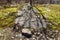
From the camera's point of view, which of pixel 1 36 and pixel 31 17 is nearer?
pixel 1 36

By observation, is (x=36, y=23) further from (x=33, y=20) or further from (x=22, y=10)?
(x=22, y=10)

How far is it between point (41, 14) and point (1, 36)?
167 centimetres

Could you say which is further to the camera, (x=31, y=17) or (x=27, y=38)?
(x=31, y=17)

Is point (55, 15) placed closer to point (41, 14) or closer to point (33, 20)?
point (41, 14)

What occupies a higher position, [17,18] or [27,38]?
[17,18]

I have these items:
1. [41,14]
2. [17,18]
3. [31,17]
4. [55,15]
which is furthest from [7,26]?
[55,15]

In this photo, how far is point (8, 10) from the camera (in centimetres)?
690

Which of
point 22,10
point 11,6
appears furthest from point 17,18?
point 11,6

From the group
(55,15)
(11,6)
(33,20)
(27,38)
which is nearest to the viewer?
(27,38)

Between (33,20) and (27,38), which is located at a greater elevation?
(33,20)

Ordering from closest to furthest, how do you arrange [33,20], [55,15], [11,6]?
[33,20] < [55,15] < [11,6]

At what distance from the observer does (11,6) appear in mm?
7453

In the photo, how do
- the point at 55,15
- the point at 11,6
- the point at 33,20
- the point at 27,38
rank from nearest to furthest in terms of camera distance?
the point at 27,38 → the point at 33,20 → the point at 55,15 → the point at 11,6

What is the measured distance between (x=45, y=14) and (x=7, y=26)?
1.46m
